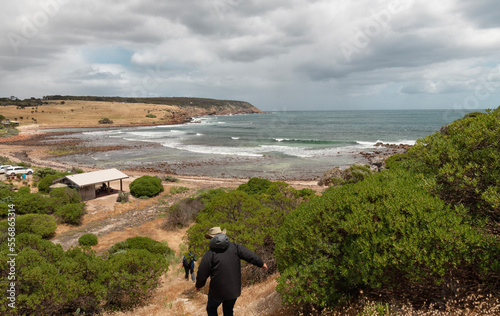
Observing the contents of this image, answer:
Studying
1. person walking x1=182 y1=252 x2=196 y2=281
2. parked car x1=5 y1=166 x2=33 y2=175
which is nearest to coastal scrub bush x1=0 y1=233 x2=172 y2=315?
person walking x1=182 y1=252 x2=196 y2=281

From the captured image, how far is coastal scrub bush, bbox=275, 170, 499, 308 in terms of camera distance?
444 cm

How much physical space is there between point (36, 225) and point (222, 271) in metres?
15.0

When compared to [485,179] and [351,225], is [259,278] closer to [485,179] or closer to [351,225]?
[351,225]

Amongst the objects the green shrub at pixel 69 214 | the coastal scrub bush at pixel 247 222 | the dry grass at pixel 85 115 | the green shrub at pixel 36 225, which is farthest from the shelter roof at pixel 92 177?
the dry grass at pixel 85 115

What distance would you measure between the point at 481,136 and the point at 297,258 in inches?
165

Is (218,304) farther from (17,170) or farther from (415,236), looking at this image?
(17,170)

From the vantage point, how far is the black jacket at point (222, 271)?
13.8ft

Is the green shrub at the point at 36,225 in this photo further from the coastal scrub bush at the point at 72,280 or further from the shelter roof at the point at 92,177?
the coastal scrub bush at the point at 72,280

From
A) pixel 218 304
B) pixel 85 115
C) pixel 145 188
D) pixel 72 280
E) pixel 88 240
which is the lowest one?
pixel 88 240

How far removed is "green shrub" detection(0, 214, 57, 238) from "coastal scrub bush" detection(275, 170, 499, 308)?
560 inches

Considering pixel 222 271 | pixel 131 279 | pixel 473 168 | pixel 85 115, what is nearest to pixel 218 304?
pixel 222 271

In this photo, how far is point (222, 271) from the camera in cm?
423

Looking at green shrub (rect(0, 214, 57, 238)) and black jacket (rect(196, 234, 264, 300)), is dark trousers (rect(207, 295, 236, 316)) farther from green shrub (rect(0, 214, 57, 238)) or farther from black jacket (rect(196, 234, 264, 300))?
green shrub (rect(0, 214, 57, 238))

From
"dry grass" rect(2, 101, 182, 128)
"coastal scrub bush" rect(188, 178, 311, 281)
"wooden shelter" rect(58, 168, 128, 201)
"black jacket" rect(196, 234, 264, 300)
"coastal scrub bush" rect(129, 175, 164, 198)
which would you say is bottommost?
"coastal scrub bush" rect(129, 175, 164, 198)
